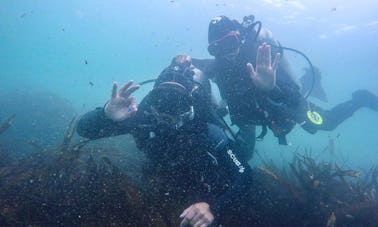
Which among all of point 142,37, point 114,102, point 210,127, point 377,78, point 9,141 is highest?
point 114,102

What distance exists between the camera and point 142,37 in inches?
2378

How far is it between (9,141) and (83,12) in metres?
55.3

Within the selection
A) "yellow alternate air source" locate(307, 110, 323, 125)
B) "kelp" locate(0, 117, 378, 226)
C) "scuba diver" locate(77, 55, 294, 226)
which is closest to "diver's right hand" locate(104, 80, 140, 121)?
"scuba diver" locate(77, 55, 294, 226)

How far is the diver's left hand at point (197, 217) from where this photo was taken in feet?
12.0

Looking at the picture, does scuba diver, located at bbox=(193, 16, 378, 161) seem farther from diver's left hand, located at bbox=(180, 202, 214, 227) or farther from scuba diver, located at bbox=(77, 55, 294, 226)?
diver's left hand, located at bbox=(180, 202, 214, 227)

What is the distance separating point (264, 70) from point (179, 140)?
2205 mm

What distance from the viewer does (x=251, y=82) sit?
6.25m

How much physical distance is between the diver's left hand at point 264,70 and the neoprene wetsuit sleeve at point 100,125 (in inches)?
98.0

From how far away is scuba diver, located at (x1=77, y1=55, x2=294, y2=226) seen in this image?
4555 millimetres

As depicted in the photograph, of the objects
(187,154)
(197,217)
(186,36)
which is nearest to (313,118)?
(187,154)

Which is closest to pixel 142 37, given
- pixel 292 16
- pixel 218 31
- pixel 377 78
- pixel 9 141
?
pixel 292 16

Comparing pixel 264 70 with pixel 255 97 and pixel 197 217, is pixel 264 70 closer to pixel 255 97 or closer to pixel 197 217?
pixel 255 97

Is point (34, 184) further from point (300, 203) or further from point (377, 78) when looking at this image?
point (377, 78)

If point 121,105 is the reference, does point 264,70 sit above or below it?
below
